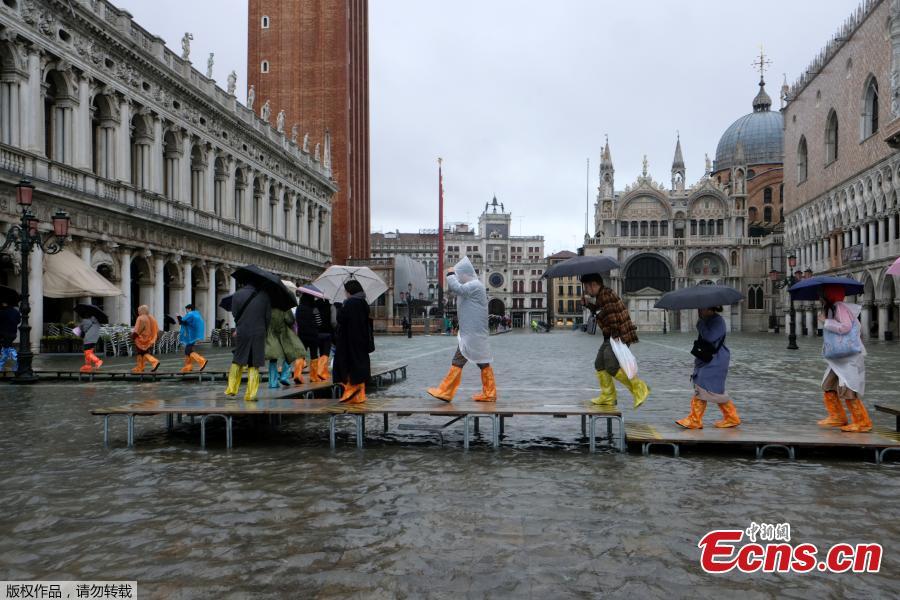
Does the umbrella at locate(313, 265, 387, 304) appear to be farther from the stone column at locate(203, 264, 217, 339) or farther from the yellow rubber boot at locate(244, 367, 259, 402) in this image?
the stone column at locate(203, 264, 217, 339)

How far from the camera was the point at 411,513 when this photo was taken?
5.62m

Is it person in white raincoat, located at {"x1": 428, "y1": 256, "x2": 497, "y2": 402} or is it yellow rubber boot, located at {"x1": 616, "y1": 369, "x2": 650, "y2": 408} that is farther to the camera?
person in white raincoat, located at {"x1": 428, "y1": 256, "x2": 497, "y2": 402}

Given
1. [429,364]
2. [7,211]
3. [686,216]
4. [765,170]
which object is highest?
[765,170]

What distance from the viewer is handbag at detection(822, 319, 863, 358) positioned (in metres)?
8.12

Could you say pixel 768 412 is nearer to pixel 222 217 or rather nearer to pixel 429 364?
pixel 429 364

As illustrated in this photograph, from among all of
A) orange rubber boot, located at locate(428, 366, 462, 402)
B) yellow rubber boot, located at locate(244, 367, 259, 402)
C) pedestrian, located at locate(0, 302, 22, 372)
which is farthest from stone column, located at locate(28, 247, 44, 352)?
orange rubber boot, located at locate(428, 366, 462, 402)

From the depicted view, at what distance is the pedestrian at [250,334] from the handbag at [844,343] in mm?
6554

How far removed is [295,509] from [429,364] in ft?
54.7

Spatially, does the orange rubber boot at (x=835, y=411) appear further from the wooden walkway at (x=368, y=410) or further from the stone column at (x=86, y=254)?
the stone column at (x=86, y=254)

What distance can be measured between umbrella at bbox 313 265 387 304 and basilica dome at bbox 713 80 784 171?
269ft

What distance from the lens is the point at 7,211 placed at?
21.8 metres

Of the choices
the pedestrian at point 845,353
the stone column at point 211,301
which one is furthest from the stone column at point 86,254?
the pedestrian at point 845,353

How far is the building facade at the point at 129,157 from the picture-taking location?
23.1m

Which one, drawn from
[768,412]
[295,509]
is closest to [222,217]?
[768,412]
